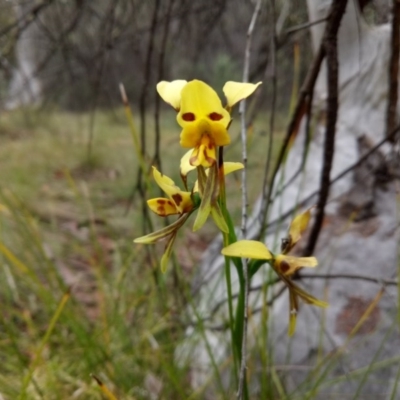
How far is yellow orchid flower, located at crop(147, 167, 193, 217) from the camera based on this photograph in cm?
54

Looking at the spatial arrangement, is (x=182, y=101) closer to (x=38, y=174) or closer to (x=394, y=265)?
(x=394, y=265)

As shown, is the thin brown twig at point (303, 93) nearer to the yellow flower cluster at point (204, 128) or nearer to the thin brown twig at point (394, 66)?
the thin brown twig at point (394, 66)

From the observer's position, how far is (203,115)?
1.59 ft

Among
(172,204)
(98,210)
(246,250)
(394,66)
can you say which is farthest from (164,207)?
(98,210)

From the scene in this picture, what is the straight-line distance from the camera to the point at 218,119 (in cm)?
49

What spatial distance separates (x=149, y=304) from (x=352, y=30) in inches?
40.2

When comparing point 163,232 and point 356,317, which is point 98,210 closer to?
point 356,317

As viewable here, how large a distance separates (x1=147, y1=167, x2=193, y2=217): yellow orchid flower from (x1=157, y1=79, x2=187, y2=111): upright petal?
0.07 m

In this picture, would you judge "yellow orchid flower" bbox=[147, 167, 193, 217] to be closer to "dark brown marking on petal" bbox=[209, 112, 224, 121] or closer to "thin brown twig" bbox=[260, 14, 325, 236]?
"dark brown marking on petal" bbox=[209, 112, 224, 121]

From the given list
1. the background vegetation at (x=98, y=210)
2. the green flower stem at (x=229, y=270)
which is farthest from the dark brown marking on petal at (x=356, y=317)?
the green flower stem at (x=229, y=270)

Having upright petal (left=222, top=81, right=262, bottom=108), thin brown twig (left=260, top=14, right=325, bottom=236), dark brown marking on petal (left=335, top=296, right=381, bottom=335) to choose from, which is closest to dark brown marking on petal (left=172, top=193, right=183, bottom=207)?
upright petal (left=222, top=81, right=262, bottom=108)

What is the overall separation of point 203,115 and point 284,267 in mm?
193

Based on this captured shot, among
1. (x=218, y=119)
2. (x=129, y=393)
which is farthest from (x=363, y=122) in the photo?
(x=218, y=119)

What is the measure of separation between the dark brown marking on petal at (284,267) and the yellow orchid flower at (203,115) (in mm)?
143
